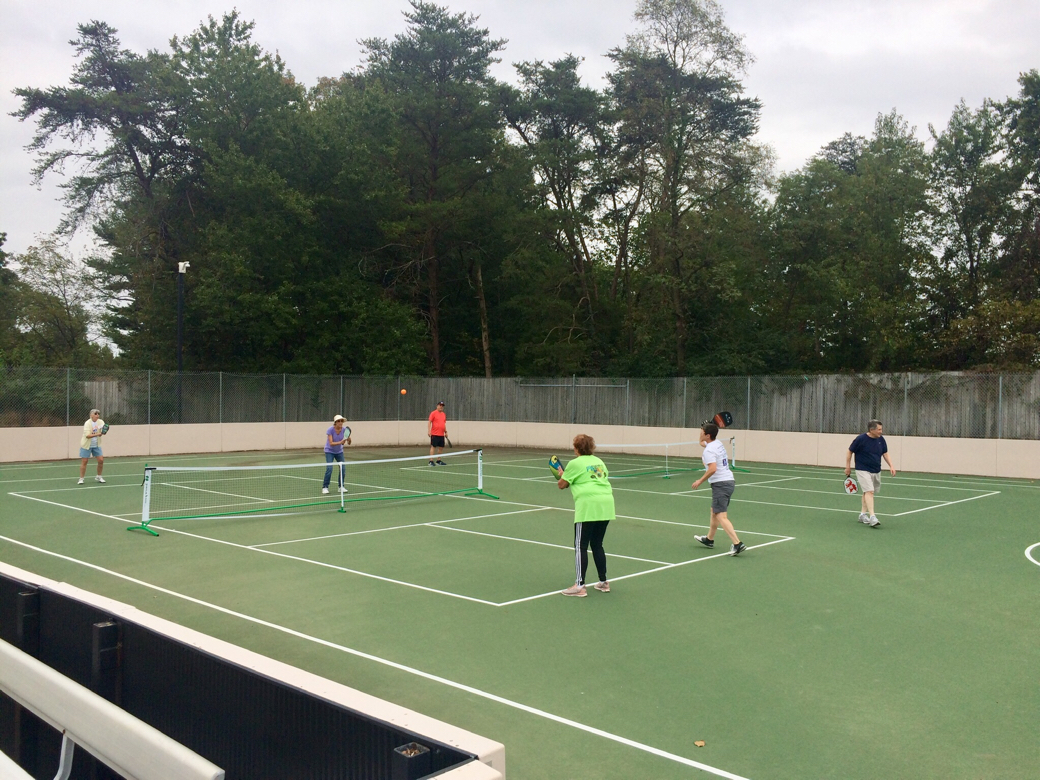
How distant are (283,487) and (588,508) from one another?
13173 millimetres

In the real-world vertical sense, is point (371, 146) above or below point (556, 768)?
above

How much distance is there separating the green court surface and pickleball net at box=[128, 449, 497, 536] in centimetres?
83

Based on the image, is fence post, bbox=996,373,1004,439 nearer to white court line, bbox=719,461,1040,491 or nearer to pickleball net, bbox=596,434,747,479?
white court line, bbox=719,461,1040,491

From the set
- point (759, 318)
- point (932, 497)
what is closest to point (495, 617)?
point (932, 497)

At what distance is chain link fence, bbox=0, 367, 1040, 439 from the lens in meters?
25.9

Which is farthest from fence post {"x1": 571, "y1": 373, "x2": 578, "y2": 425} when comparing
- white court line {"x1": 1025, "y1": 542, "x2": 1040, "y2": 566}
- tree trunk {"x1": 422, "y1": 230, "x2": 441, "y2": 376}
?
white court line {"x1": 1025, "y1": 542, "x2": 1040, "y2": 566}

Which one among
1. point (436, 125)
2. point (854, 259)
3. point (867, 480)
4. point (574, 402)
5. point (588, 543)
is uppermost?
point (436, 125)

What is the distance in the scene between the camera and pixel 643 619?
877cm

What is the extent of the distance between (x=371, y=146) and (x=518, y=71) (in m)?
9.82

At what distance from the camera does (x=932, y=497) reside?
19656 millimetres

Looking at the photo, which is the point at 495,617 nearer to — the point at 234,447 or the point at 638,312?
the point at 234,447

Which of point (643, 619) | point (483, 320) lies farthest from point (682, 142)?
point (643, 619)

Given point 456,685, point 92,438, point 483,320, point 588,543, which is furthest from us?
point 483,320

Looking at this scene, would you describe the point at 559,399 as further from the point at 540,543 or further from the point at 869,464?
the point at 540,543
